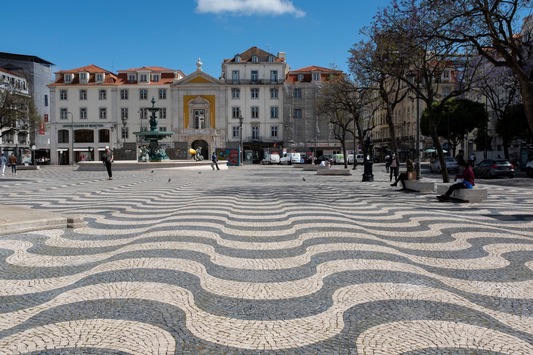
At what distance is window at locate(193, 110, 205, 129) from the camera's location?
6228cm

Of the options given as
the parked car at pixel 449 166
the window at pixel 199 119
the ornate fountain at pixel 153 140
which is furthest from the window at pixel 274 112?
the parked car at pixel 449 166

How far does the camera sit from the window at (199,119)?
6228 cm

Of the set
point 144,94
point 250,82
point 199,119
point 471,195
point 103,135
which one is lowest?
point 471,195

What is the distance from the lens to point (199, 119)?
62.3 m

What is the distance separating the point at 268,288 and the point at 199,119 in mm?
59304

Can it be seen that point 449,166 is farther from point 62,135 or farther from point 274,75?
point 62,135

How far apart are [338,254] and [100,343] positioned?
341cm

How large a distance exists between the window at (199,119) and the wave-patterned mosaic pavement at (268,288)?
5480 cm

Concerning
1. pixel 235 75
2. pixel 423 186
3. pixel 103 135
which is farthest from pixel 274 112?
pixel 423 186

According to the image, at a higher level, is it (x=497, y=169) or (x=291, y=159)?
(x=291, y=159)

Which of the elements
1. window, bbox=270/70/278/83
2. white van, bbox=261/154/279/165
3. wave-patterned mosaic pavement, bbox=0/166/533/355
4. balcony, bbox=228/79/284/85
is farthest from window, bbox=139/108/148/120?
wave-patterned mosaic pavement, bbox=0/166/533/355

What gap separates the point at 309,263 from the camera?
5.36 metres

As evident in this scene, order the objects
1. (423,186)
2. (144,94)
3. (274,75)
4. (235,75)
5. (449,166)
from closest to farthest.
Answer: (423,186), (449,166), (144,94), (235,75), (274,75)

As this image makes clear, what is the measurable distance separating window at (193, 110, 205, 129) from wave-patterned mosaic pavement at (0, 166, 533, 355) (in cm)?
5480
